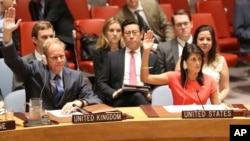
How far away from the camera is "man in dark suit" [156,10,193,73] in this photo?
477 centimetres

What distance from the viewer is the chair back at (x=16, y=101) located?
3607mm

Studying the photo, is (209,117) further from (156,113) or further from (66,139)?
(66,139)

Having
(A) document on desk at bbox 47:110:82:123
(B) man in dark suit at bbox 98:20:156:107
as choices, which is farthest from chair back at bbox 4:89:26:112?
(B) man in dark suit at bbox 98:20:156:107

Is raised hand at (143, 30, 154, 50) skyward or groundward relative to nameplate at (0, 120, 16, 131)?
skyward

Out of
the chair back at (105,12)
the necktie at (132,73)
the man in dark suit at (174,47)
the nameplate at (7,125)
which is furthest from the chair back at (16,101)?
the chair back at (105,12)

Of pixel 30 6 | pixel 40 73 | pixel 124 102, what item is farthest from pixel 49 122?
pixel 30 6

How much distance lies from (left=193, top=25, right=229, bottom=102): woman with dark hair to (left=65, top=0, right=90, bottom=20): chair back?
82.4 inches

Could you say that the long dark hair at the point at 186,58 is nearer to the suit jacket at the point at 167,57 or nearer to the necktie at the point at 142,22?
the suit jacket at the point at 167,57

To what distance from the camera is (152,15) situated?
5746 millimetres

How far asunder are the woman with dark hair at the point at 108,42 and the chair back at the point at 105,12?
111cm

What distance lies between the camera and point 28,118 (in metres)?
3.15

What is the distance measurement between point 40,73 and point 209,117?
3.67 feet

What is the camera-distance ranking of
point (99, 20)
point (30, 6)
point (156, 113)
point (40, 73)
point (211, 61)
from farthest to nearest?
point (30, 6) → point (99, 20) → point (211, 61) → point (40, 73) → point (156, 113)

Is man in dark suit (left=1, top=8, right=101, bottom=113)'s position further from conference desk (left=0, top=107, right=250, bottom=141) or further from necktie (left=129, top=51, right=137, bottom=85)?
necktie (left=129, top=51, right=137, bottom=85)
